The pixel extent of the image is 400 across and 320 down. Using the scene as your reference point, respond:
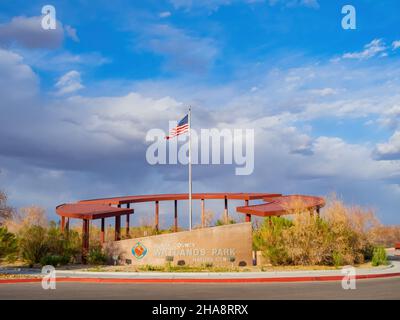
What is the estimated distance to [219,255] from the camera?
2586cm

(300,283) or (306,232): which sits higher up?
(306,232)

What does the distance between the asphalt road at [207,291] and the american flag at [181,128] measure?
11863 mm

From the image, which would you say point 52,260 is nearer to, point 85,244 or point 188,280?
point 85,244

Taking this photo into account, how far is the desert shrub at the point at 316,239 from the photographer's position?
25.2 meters

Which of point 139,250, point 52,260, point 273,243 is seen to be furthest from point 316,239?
point 52,260

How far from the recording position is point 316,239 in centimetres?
2519

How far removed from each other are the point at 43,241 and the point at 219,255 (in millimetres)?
10479

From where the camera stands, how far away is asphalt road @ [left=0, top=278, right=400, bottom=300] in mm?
15047

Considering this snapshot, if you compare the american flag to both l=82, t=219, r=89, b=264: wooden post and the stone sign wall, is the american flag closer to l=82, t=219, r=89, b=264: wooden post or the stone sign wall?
the stone sign wall

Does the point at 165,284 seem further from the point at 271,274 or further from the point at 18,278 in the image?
the point at 18,278

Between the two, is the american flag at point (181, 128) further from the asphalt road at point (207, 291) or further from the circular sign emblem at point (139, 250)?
the asphalt road at point (207, 291)

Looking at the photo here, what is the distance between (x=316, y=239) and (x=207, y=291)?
34.5ft

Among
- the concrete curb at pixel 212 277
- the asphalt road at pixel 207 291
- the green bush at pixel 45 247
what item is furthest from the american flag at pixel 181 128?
the asphalt road at pixel 207 291
